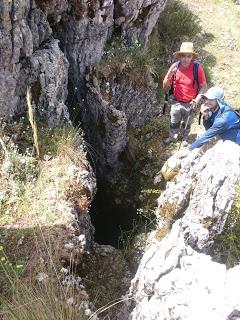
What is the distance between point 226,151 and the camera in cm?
500

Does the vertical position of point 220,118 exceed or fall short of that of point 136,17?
it falls short

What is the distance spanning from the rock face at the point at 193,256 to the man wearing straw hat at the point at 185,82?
167cm

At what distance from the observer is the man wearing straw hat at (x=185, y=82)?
6902 mm

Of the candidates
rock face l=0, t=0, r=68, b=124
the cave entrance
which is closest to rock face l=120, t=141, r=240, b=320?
the cave entrance

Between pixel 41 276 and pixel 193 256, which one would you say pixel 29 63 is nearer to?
pixel 41 276

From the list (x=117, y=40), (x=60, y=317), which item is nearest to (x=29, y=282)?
(x=60, y=317)

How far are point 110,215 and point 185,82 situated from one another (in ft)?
11.0

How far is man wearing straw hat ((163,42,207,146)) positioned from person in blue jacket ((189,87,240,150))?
3.27 ft

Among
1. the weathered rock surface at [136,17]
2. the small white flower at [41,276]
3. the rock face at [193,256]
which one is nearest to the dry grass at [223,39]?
the weathered rock surface at [136,17]

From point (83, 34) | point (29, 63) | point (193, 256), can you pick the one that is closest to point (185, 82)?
point (83, 34)

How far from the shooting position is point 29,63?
6.46 metres

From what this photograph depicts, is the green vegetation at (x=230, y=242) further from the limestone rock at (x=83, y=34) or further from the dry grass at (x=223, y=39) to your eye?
the dry grass at (x=223, y=39)

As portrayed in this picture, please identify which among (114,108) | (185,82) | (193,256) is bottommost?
A: (193,256)

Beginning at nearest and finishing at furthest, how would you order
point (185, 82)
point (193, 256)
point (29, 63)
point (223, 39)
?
1. point (193, 256)
2. point (29, 63)
3. point (185, 82)
4. point (223, 39)
